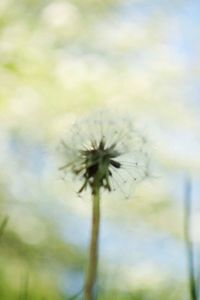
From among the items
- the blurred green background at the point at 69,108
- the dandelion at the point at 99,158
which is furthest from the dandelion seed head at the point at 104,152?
the blurred green background at the point at 69,108

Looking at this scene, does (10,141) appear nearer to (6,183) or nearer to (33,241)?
(6,183)

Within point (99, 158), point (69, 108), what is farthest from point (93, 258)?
point (69, 108)

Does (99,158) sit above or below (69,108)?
below

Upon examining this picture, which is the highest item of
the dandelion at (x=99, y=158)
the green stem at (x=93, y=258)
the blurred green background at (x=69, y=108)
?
the blurred green background at (x=69, y=108)

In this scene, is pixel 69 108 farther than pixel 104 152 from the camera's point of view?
Yes

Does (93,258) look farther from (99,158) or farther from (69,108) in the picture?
(69,108)

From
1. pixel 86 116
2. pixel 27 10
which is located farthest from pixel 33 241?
pixel 86 116

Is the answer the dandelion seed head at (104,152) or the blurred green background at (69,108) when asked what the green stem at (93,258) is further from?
the blurred green background at (69,108)
